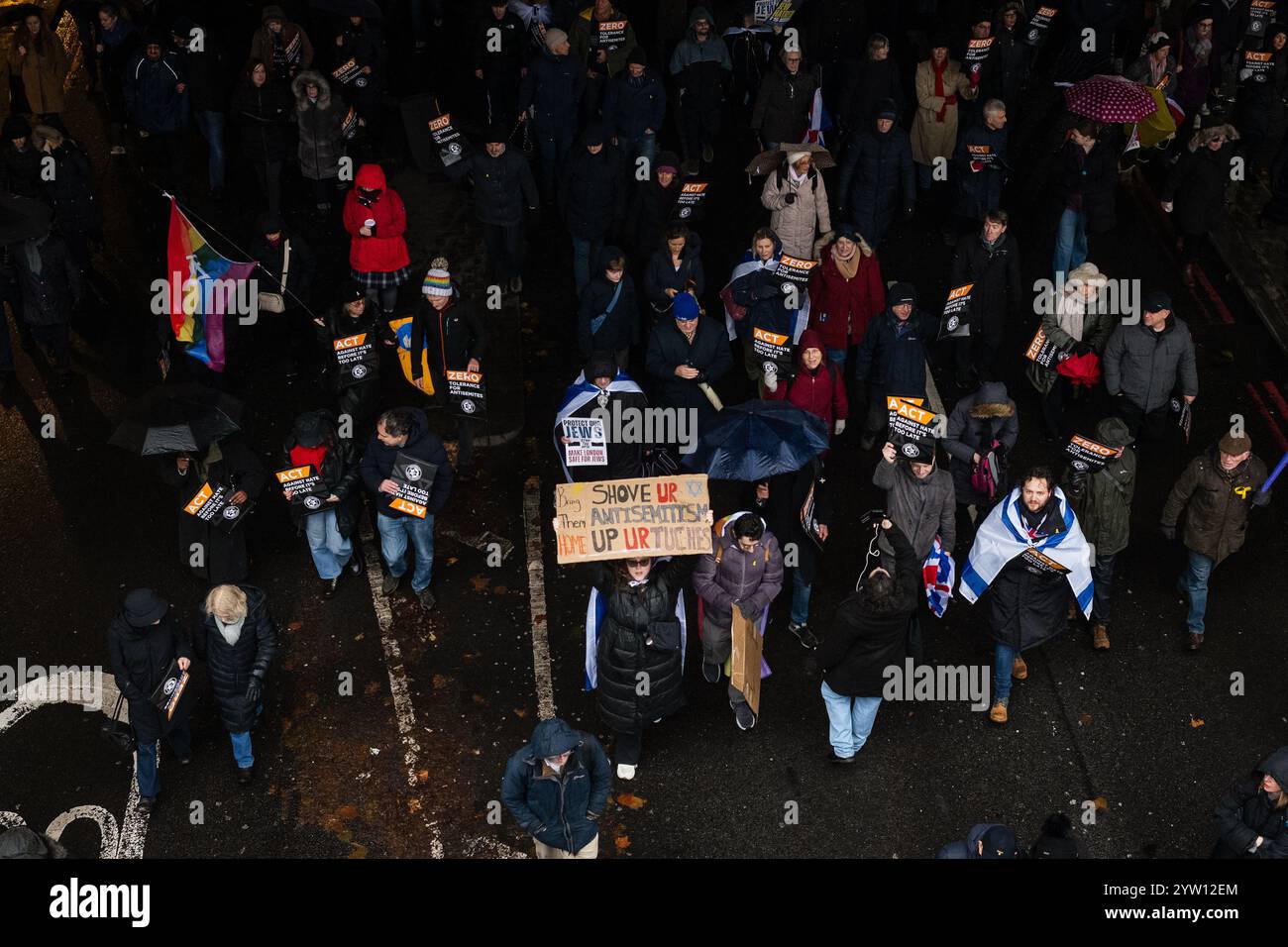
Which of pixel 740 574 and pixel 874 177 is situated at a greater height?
pixel 874 177

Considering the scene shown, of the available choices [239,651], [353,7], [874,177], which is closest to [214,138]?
[353,7]

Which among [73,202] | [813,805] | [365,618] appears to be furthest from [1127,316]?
[73,202]

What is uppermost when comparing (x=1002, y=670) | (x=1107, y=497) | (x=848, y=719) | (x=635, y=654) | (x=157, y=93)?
(x=157, y=93)

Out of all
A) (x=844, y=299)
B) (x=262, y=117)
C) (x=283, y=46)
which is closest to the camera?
(x=844, y=299)

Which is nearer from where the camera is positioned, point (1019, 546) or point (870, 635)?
point (870, 635)

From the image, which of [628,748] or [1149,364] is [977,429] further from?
[628,748]

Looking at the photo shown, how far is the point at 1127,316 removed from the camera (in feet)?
47.4

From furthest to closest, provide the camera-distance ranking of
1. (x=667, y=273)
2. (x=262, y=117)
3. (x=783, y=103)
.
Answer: (x=262, y=117), (x=783, y=103), (x=667, y=273)

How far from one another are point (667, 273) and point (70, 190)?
20.3 ft

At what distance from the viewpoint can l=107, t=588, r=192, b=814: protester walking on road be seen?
36.7 feet

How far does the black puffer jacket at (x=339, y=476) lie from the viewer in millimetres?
13047

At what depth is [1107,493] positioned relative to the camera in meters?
12.5

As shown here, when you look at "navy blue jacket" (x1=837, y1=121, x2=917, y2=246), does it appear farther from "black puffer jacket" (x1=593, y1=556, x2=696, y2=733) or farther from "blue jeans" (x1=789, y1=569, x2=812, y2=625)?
"black puffer jacket" (x1=593, y1=556, x2=696, y2=733)

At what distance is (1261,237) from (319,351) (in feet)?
33.4
